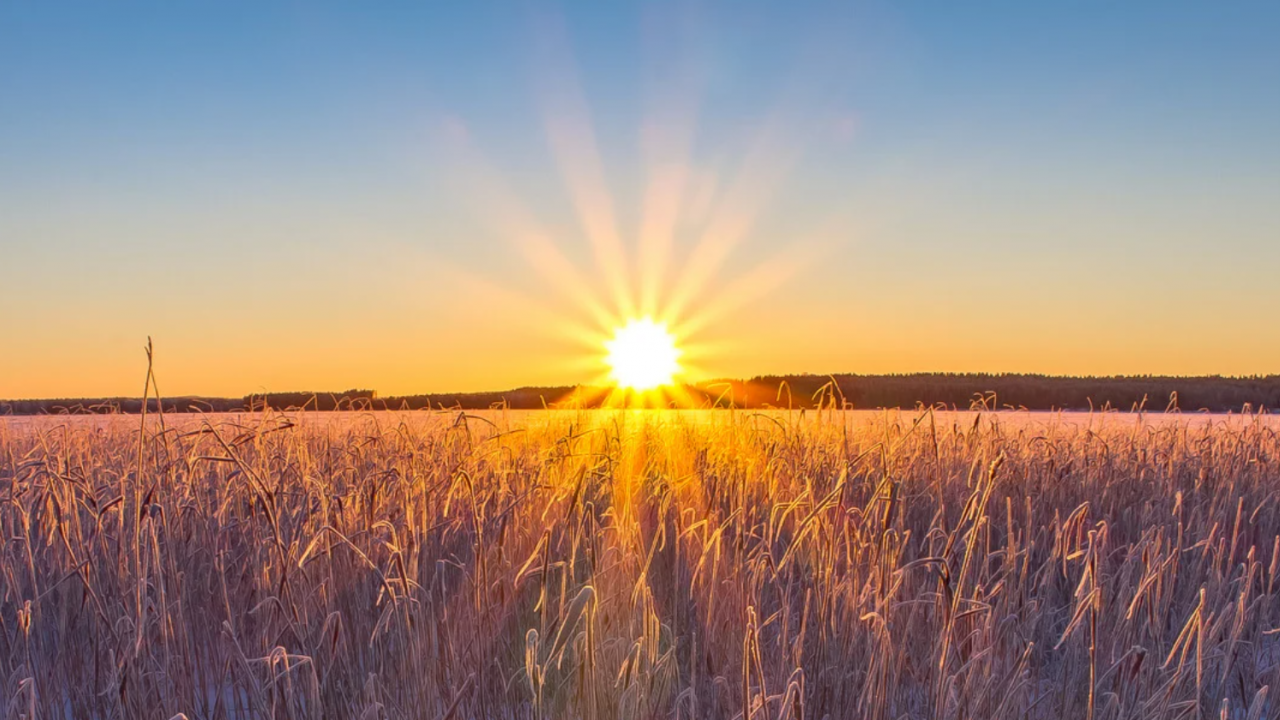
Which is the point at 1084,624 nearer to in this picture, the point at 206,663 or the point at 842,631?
the point at 842,631

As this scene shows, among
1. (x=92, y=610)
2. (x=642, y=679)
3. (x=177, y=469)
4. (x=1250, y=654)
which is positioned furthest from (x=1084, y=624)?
(x=177, y=469)

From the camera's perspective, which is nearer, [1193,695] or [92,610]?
[1193,695]

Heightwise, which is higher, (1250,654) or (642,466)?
(642,466)

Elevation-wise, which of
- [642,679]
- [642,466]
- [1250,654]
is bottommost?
[1250,654]

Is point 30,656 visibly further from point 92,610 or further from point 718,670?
point 718,670

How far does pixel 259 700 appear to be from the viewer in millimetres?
2408

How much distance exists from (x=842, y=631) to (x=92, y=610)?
262 centimetres

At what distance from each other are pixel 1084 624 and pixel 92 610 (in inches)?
142

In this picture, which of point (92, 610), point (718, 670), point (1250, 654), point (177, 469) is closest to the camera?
point (718, 670)

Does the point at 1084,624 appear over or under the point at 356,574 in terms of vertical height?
under

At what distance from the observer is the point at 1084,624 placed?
3145 mm

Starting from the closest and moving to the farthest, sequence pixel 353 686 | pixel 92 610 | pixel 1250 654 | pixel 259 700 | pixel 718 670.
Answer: pixel 259 700 → pixel 353 686 → pixel 718 670 → pixel 92 610 → pixel 1250 654

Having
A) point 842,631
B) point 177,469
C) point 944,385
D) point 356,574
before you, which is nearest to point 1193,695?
point 842,631

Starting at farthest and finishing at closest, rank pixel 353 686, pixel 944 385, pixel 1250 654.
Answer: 1. pixel 944 385
2. pixel 1250 654
3. pixel 353 686
